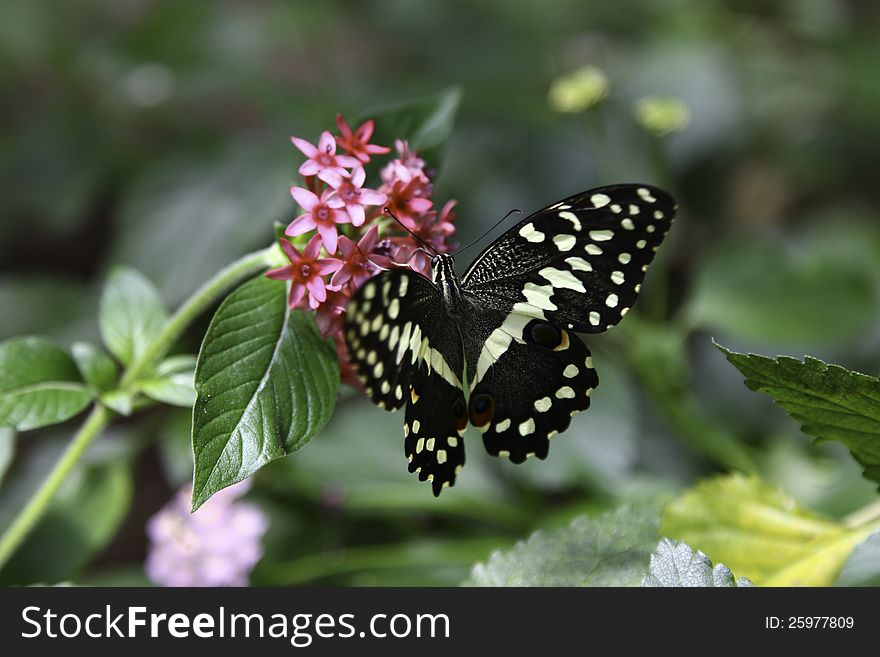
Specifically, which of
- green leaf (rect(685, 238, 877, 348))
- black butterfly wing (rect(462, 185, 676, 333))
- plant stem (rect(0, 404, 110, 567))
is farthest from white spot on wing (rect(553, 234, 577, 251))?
green leaf (rect(685, 238, 877, 348))

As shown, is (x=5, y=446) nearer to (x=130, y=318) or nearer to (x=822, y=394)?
(x=130, y=318)

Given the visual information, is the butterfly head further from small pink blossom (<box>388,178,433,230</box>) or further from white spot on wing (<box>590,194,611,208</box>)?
white spot on wing (<box>590,194,611,208</box>)

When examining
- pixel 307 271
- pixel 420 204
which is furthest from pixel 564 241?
pixel 307 271

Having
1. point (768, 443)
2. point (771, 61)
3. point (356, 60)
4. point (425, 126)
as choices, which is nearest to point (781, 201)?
point (771, 61)

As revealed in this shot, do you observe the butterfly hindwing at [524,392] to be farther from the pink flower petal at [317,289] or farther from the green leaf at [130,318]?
the green leaf at [130,318]
